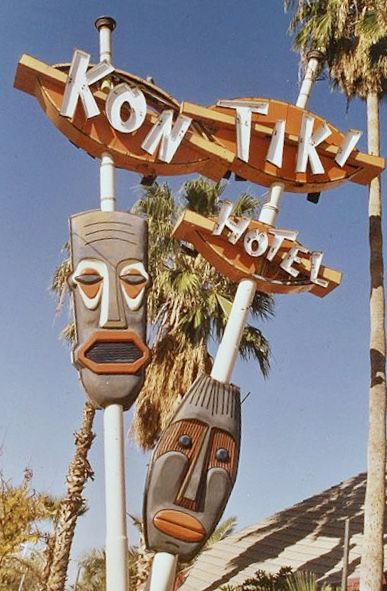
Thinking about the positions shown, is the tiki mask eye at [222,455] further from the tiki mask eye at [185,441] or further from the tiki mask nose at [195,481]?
the tiki mask eye at [185,441]

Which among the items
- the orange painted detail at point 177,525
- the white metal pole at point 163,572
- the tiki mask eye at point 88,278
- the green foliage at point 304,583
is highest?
the tiki mask eye at point 88,278

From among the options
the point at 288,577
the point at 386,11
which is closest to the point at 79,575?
the point at 288,577

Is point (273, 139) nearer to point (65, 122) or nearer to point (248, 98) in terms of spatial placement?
point (248, 98)

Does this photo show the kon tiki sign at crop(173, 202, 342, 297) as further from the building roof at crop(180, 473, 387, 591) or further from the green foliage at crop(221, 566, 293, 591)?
the building roof at crop(180, 473, 387, 591)

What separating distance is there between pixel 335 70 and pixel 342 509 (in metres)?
9.00

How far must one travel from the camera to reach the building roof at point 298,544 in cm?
1268

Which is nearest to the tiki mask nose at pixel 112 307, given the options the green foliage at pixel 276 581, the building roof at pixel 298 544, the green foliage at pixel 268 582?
the green foliage at pixel 276 581

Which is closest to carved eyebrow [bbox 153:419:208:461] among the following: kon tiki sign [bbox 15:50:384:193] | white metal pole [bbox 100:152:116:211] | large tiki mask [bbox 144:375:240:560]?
large tiki mask [bbox 144:375:240:560]

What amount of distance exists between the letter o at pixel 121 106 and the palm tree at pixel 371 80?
5.39 m

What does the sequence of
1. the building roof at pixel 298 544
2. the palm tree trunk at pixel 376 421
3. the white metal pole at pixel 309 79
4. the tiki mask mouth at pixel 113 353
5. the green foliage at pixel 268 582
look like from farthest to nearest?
1. the building roof at pixel 298 544
2. the green foliage at pixel 268 582
3. the white metal pole at pixel 309 79
4. the palm tree trunk at pixel 376 421
5. the tiki mask mouth at pixel 113 353

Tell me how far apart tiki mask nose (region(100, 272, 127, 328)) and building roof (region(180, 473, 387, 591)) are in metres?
5.93

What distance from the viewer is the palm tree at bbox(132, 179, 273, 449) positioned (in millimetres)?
13992

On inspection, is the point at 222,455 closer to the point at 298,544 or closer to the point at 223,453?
the point at 223,453

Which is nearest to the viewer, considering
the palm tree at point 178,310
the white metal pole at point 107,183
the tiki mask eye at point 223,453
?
the tiki mask eye at point 223,453
